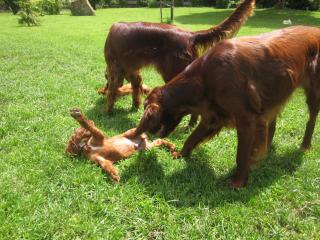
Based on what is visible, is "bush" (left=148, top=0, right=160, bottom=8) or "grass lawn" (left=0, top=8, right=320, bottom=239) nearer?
"grass lawn" (left=0, top=8, right=320, bottom=239)

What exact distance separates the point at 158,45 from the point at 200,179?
199cm

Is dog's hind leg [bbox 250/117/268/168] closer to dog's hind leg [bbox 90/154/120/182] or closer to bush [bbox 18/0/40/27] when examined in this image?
dog's hind leg [bbox 90/154/120/182]

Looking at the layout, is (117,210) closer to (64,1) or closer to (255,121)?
(255,121)

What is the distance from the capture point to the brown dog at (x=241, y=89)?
3.49m

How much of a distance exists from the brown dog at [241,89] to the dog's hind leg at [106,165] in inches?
18.0

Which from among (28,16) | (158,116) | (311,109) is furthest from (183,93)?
(28,16)

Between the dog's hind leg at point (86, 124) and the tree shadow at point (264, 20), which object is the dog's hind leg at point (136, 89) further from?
the tree shadow at point (264, 20)

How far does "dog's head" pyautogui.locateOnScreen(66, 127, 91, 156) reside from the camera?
4.09m

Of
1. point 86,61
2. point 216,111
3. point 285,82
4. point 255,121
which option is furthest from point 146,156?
point 86,61

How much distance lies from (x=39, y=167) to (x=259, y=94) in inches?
89.6

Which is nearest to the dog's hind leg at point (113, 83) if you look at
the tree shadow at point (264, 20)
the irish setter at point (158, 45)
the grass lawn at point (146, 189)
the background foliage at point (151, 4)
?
the irish setter at point (158, 45)

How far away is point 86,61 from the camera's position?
29.2 feet

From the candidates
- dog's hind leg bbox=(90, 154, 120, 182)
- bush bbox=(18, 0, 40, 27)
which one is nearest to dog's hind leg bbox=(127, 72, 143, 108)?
dog's hind leg bbox=(90, 154, 120, 182)

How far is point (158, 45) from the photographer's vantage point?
16.3 ft
